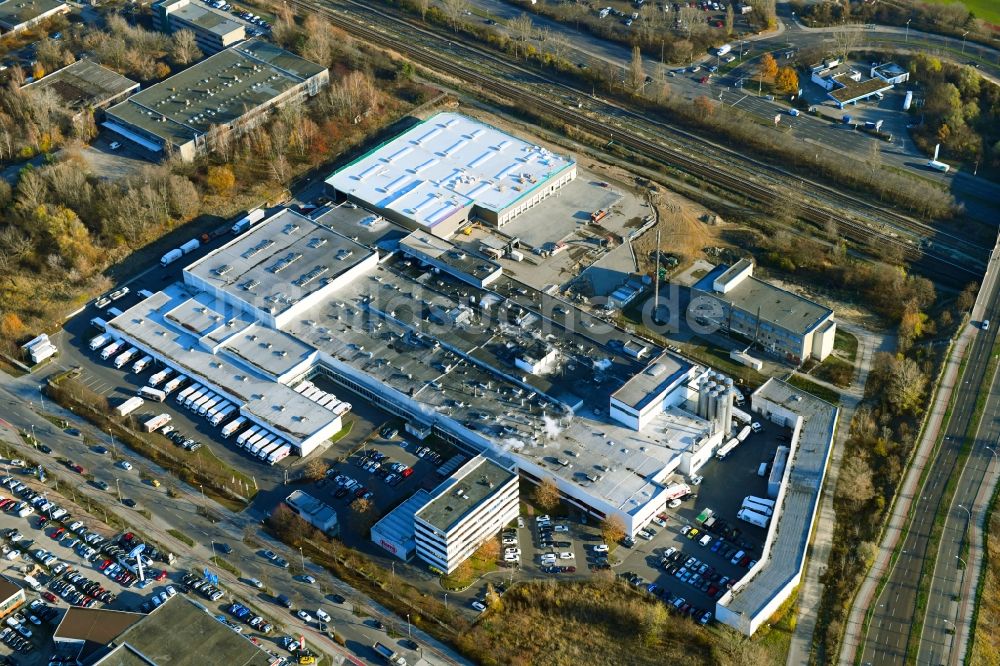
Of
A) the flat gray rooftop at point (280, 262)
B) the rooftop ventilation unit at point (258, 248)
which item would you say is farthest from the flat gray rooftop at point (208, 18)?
the rooftop ventilation unit at point (258, 248)

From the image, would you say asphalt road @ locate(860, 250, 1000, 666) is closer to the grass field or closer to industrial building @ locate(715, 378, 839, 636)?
industrial building @ locate(715, 378, 839, 636)

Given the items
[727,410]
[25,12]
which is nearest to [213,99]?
[25,12]

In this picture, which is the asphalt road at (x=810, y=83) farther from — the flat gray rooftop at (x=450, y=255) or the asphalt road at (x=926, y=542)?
the flat gray rooftop at (x=450, y=255)

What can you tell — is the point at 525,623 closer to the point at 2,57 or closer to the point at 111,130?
the point at 111,130

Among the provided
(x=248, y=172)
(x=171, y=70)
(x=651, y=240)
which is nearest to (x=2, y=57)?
(x=171, y=70)

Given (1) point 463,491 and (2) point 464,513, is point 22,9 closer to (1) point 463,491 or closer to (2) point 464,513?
(1) point 463,491

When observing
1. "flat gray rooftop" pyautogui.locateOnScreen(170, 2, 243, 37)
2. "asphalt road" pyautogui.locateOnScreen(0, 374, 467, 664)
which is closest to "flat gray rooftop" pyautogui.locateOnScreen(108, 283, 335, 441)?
"asphalt road" pyautogui.locateOnScreen(0, 374, 467, 664)
